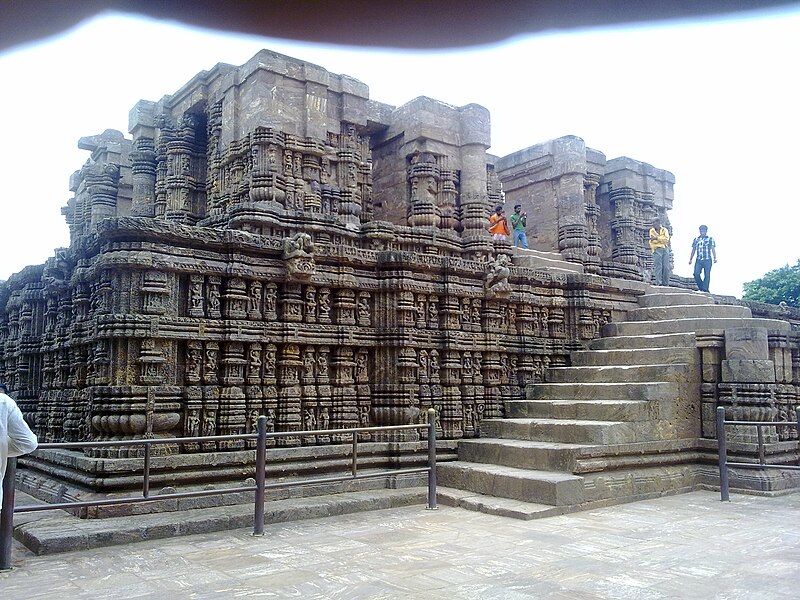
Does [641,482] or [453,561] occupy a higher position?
[641,482]

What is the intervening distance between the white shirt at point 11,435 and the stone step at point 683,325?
30.7ft

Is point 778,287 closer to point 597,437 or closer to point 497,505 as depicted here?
point 597,437

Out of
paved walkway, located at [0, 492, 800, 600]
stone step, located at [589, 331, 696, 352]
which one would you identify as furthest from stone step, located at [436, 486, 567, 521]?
stone step, located at [589, 331, 696, 352]

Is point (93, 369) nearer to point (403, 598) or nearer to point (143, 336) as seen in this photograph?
point (143, 336)

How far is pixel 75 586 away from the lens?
4695 mm

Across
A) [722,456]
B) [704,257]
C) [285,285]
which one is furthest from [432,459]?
[704,257]

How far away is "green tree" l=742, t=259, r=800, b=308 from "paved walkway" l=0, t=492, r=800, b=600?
28.0m

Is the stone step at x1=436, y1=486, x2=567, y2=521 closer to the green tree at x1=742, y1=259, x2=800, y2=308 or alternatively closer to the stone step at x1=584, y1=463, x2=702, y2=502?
the stone step at x1=584, y1=463, x2=702, y2=502

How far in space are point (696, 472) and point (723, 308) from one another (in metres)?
3.72

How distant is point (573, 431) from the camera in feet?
27.9

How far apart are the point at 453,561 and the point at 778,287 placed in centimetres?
3221

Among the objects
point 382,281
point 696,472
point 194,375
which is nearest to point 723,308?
point 696,472

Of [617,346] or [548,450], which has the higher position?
[617,346]

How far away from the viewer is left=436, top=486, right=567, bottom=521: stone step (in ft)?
23.5
